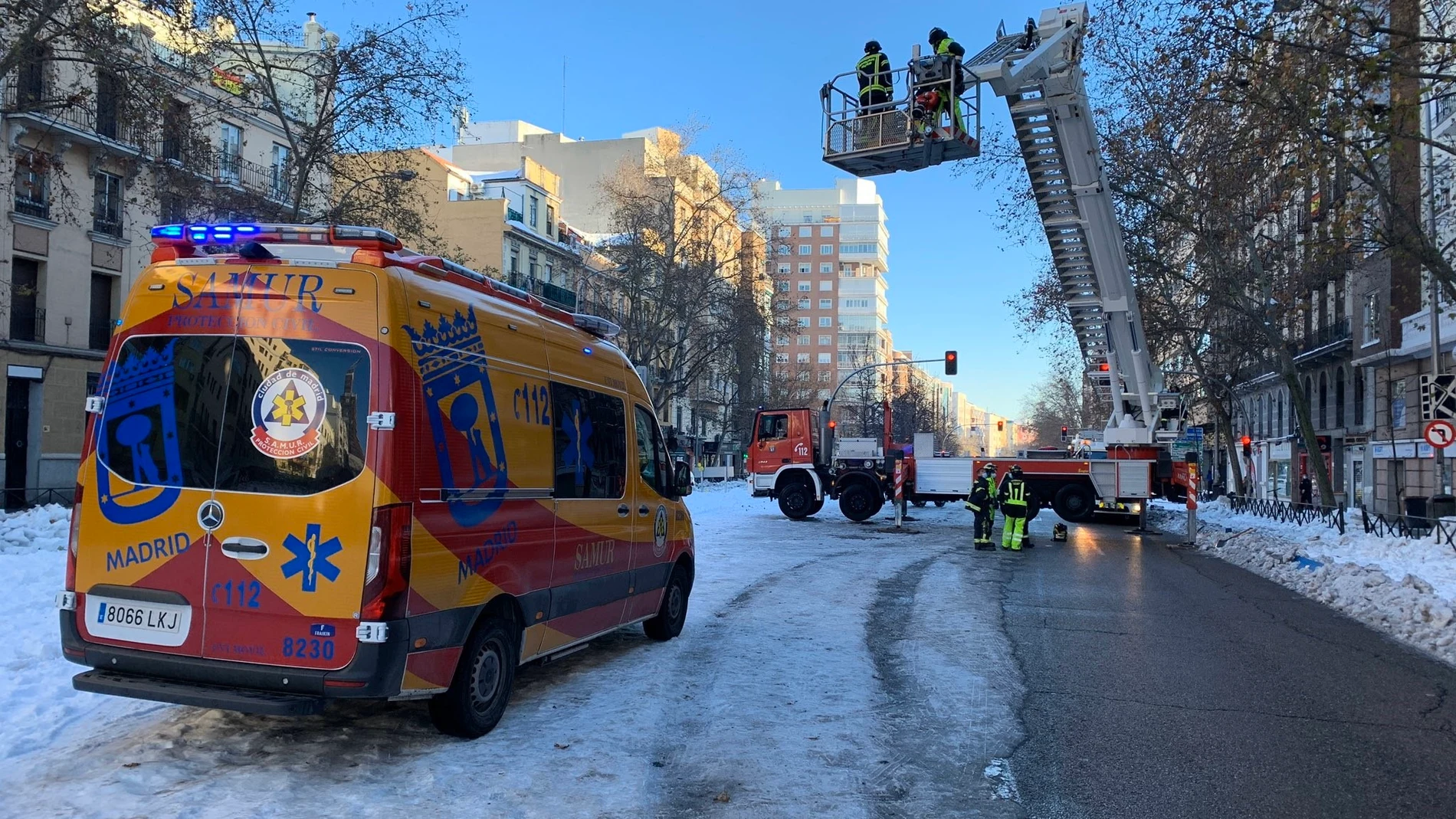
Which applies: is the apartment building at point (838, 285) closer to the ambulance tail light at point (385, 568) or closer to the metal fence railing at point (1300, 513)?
the metal fence railing at point (1300, 513)

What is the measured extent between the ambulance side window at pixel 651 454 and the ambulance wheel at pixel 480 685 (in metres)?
2.38

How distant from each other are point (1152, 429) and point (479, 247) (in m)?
36.6

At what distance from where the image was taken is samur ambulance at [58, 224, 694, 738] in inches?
187

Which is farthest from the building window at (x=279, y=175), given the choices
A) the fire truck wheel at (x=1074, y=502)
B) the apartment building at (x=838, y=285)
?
the apartment building at (x=838, y=285)

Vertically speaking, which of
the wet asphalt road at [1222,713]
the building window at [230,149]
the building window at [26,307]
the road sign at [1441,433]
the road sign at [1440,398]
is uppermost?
the building window at [230,149]

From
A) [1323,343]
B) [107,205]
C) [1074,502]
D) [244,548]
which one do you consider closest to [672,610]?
[244,548]

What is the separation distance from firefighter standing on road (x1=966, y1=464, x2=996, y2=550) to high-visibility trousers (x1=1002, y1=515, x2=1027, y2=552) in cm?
29

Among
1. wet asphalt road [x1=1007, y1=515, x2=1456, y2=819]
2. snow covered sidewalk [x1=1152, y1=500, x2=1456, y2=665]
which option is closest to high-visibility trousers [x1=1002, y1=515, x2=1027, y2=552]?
snow covered sidewalk [x1=1152, y1=500, x2=1456, y2=665]

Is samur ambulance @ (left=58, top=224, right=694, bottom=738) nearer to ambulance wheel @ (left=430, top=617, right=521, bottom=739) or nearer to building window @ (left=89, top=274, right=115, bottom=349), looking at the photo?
ambulance wheel @ (left=430, top=617, right=521, bottom=739)

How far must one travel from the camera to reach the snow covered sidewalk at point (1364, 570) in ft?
33.4

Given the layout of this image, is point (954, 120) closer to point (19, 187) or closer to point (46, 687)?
point (46, 687)

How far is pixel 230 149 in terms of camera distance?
31.6 meters

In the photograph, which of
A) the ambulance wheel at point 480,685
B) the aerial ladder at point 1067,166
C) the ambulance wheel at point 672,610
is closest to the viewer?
the ambulance wheel at point 480,685

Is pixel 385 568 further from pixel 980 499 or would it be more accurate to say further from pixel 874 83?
pixel 980 499
